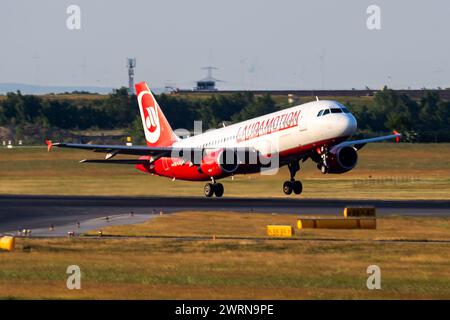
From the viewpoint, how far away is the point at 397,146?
118562mm

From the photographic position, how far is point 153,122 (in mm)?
78750

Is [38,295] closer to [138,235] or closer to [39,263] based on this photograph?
[39,263]

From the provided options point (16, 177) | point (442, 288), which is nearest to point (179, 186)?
point (16, 177)

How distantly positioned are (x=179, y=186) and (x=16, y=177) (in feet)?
66.2

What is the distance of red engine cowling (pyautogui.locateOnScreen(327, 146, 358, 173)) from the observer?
6419 centimetres

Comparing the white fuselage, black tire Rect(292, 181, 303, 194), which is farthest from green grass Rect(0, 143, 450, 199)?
the white fuselage

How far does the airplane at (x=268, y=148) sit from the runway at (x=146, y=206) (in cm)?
207

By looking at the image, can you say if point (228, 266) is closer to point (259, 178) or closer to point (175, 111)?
point (259, 178)

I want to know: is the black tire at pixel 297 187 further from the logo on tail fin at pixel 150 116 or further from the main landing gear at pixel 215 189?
the logo on tail fin at pixel 150 116

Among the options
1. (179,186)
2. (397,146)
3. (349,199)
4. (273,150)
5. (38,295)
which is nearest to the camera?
(38,295)

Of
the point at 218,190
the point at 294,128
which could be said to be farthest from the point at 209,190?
the point at 294,128

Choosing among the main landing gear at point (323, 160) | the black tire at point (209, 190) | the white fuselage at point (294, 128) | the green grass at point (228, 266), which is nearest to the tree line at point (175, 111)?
the black tire at point (209, 190)

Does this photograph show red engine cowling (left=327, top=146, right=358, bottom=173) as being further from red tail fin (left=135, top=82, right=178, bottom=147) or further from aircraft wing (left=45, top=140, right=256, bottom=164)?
red tail fin (left=135, top=82, right=178, bottom=147)

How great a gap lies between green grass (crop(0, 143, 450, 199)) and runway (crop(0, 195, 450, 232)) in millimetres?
6927
